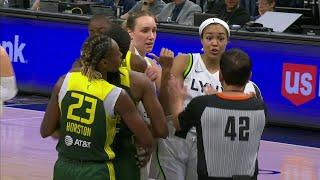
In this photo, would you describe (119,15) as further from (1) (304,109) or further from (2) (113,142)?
(2) (113,142)

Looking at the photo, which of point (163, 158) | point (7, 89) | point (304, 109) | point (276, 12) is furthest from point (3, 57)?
point (276, 12)

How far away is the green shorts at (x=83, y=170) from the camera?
5.03 metres

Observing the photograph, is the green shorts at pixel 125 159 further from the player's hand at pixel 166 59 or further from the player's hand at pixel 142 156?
the player's hand at pixel 166 59

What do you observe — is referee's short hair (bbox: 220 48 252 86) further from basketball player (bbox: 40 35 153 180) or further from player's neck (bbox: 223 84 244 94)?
basketball player (bbox: 40 35 153 180)

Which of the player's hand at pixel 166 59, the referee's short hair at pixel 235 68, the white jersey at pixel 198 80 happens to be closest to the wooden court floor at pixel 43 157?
the white jersey at pixel 198 80

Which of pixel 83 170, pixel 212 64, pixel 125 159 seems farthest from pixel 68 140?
pixel 212 64

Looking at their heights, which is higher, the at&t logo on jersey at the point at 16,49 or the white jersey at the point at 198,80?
the white jersey at the point at 198,80

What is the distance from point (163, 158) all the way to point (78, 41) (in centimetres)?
812

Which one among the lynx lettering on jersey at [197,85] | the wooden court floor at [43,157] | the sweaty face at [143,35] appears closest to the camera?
the lynx lettering on jersey at [197,85]

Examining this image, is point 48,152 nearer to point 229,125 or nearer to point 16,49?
point 16,49

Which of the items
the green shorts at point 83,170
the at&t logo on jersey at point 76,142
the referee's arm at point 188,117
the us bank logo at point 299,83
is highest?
the referee's arm at point 188,117

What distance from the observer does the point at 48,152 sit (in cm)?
1023

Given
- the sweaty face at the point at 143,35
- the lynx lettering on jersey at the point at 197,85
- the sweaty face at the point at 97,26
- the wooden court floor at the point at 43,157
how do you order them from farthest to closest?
the wooden court floor at the point at 43,157
the sweaty face at the point at 143,35
the lynx lettering on jersey at the point at 197,85
the sweaty face at the point at 97,26

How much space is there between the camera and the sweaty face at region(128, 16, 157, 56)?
639cm
